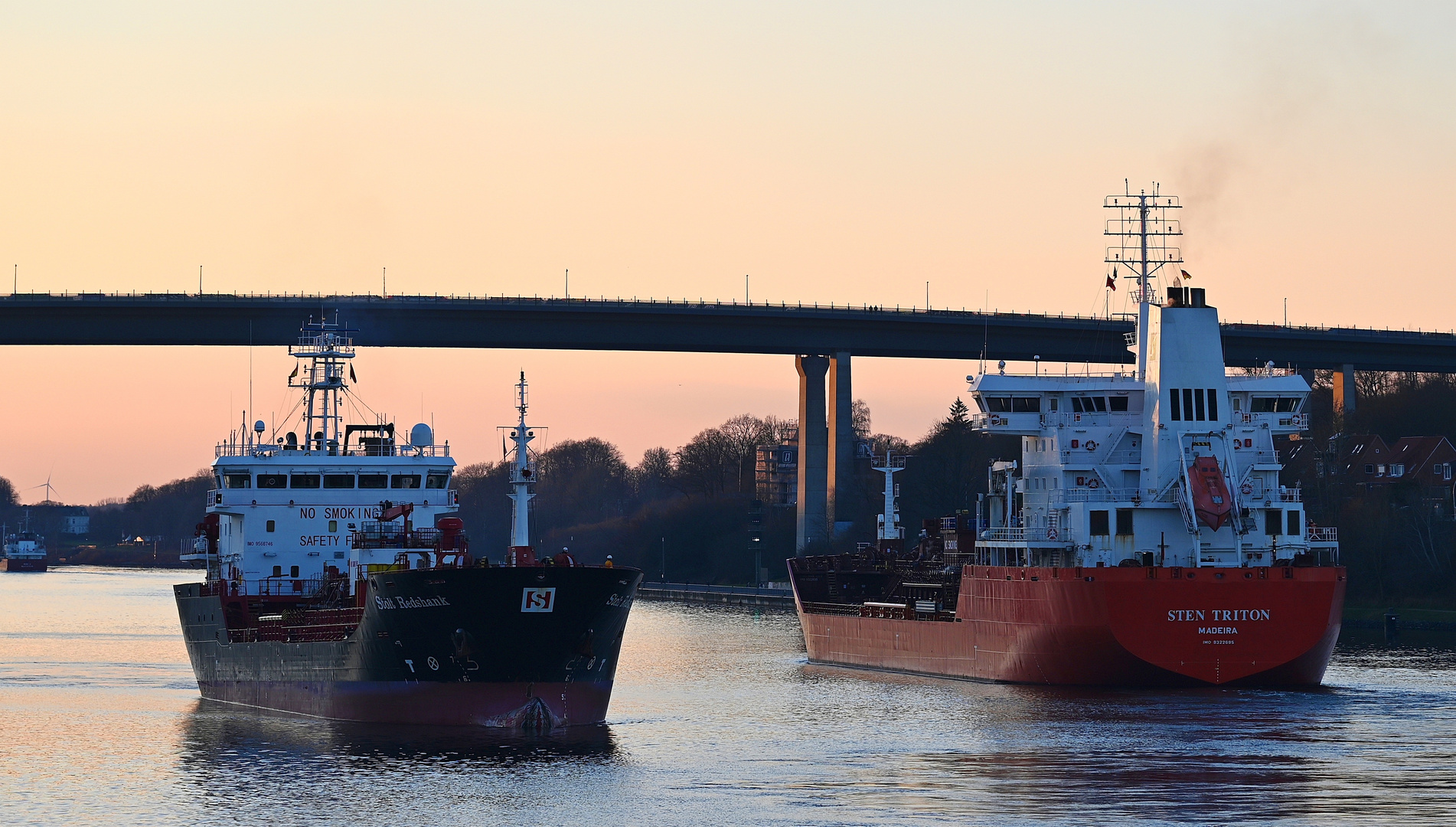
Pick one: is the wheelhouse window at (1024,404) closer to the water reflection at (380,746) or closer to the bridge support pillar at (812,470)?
the water reflection at (380,746)

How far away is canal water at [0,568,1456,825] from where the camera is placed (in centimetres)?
3116

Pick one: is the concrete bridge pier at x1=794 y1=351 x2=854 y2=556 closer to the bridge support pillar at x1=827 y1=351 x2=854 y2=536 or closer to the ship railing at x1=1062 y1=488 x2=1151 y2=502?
the bridge support pillar at x1=827 y1=351 x2=854 y2=536

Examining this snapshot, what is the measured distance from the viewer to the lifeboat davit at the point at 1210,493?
4769 cm

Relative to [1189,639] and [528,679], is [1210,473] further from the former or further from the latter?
[528,679]

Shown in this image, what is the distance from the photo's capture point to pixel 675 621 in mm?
93062

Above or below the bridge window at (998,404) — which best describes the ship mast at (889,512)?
below

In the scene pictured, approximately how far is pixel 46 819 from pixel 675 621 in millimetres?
62548

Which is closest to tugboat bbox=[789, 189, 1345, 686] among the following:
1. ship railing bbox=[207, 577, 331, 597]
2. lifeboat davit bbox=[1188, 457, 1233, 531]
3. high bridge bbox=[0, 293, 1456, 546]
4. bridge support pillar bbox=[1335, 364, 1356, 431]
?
lifeboat davit bbox=[1188, 457, 1233, 531]

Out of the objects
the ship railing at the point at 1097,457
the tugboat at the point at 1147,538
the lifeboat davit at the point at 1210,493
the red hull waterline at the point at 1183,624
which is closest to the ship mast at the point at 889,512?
the tugboat at the point at 1147,538

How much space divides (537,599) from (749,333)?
69.5 meters

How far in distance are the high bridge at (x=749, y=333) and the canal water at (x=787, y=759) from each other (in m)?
47.2

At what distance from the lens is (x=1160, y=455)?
49500mm

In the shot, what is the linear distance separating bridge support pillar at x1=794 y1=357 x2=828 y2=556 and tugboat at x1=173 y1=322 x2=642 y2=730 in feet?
188

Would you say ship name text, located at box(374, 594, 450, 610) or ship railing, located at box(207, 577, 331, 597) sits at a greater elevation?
ship railing, located at box(207, 577, 331, 597)
